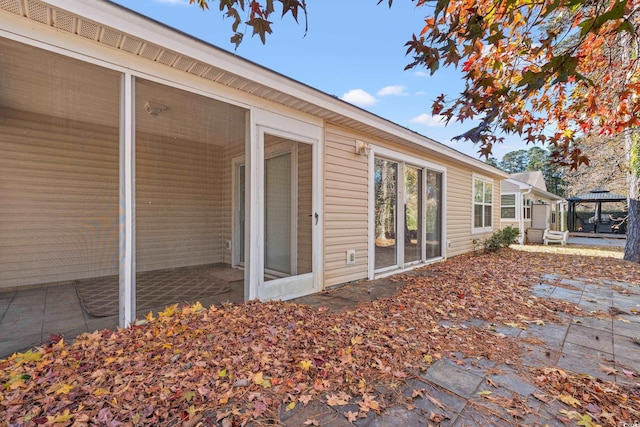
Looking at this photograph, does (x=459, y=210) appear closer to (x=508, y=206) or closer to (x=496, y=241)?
(x=496, y=241)

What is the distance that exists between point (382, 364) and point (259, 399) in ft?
2.97

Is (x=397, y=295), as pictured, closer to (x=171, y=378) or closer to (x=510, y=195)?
(x=171, y=378)

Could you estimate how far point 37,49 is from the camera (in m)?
2.22

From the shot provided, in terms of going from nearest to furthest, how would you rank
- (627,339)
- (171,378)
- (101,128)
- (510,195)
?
(171,378)
(627,339)
(101,128)
(510,195)

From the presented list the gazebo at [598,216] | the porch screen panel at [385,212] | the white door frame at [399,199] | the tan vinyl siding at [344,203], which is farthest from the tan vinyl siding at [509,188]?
the porch screen panel at [385,212]

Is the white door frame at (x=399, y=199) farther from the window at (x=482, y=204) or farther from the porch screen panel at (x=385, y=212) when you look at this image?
the window at (x=482, y=204)

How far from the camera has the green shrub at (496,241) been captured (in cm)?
870

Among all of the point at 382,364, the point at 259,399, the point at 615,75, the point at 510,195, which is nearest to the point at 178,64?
the point at 259,399

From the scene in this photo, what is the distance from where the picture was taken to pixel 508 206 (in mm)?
13406

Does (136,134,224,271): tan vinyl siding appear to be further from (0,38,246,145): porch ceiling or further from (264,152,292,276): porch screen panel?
(264,152,292,276): porch screen panel

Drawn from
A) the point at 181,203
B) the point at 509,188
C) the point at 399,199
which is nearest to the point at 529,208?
the point at 509,188

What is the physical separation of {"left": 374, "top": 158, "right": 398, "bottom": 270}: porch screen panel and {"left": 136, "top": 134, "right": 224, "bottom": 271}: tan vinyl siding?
9.64 feet

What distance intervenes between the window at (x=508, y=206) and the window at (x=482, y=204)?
15.1ft

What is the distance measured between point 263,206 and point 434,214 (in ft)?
15.4
